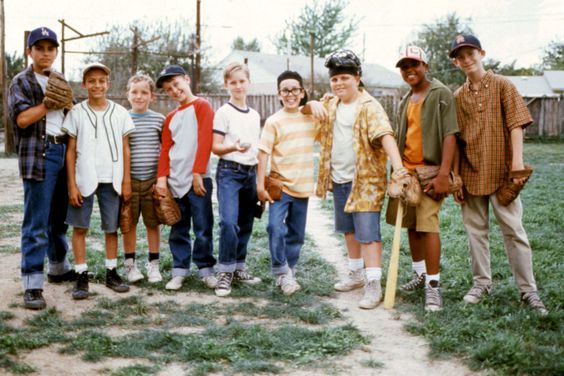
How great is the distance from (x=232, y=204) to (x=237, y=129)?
0.61 metres

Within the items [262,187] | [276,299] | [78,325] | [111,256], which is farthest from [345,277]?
[78,325]

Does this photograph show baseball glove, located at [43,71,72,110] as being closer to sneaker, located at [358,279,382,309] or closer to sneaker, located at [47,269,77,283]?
sneaker, located at [47,269,77,283]

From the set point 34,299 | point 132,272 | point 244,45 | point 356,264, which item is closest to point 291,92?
point 356,264

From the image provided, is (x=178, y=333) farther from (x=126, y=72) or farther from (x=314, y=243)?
(x=126, y=72)

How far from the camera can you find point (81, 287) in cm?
450

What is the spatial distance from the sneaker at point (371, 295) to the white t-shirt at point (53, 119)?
2.63 meters

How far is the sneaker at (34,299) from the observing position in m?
4.17

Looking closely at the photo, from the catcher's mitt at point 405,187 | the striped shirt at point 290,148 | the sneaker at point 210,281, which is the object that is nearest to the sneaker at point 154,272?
the sneaker at point 210,281

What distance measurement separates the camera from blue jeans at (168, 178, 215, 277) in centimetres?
479

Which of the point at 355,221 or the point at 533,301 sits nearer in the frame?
the point at 533,301

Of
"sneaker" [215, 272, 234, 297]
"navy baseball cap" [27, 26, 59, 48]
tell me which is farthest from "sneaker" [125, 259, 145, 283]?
"navy baseball cap" [27, 26, 59, 48]

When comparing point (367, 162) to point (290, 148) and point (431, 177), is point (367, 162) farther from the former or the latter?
point (290, 148)

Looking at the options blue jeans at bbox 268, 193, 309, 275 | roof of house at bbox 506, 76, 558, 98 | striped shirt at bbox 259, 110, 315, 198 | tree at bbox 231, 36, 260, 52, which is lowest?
blue jeans at bbox 268, 193, 309, 275

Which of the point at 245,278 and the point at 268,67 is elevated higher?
the point at 268,67
